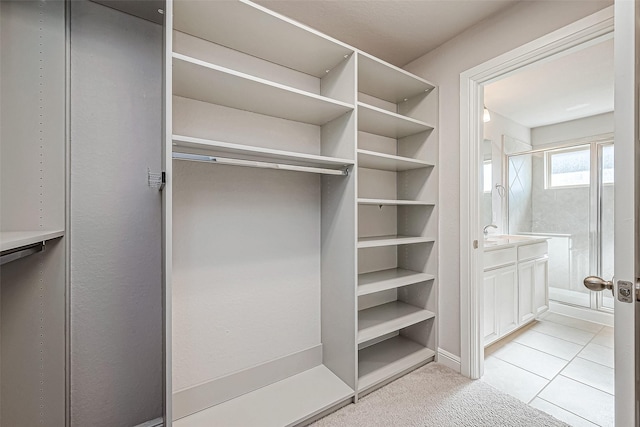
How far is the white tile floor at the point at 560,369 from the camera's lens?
162cm

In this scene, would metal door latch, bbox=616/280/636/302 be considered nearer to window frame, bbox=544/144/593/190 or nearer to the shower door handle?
the shower door handle

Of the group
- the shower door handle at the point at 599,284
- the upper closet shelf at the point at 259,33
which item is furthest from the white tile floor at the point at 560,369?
the upper closet shelf at the point at 259,33

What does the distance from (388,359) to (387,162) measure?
1.46 meters

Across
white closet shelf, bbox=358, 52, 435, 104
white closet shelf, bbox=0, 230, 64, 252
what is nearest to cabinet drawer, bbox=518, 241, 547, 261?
white closet shelf, bbox=358, 52, 435, 104

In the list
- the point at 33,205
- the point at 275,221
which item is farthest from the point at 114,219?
the point at 275,221

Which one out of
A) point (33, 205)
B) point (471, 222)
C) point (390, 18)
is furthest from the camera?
point (471, 222)

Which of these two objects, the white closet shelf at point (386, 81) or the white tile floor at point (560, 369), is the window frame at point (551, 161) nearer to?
the white tile floor at point (560, 369)

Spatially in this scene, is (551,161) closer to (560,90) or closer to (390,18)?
(560,90)

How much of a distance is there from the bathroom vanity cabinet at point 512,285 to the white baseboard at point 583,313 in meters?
0.43

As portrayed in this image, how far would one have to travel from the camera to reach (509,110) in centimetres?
336

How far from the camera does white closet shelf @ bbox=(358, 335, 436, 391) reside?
1728mm

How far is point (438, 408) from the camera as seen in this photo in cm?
154

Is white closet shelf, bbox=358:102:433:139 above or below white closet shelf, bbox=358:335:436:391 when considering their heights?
above

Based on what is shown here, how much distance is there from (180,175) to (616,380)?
1922mm
